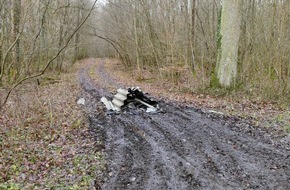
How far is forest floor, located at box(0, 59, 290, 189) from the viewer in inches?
202

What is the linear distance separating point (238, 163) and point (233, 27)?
745 centimetres

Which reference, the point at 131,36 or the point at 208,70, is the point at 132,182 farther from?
the point at 131,36

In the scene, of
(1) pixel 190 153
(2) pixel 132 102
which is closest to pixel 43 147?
(1) pixel 190 153

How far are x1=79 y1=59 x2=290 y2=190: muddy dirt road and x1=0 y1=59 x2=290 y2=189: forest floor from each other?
0.02 m

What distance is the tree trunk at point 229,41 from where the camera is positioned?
11.5 meters

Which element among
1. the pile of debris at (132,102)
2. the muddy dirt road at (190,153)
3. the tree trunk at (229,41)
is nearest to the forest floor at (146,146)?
the muddy dirt road at (190,153)

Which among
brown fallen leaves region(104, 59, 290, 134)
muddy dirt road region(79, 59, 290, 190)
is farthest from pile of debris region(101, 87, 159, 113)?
brown fallen leaves region(104, 59, 290, 134)

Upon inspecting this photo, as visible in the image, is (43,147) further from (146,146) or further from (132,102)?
(132,102)

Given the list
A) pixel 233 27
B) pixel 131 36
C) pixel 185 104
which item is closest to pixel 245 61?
pixel 233 27

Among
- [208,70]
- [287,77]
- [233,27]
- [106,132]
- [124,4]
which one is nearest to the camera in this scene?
[106,132]

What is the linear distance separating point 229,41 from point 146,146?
686cm

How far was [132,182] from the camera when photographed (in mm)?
5062

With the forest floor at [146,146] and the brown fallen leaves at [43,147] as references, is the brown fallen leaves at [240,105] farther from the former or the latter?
the brown fallen leaves at [43,147]

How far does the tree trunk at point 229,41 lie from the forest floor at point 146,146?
4.84ft
